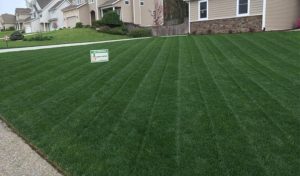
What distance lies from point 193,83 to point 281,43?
26.3ft

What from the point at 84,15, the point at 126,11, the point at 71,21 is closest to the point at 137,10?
the point at 126,11

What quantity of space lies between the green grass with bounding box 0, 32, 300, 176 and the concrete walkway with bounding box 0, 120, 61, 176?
17 cm

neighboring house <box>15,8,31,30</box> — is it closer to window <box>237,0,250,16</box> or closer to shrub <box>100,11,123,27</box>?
shrub <box>100,11,123,27</box>

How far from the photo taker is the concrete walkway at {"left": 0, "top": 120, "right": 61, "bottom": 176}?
4.16 m

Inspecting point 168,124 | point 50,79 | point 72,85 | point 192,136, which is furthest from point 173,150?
point 50,79

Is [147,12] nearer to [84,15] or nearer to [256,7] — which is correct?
[84,15]

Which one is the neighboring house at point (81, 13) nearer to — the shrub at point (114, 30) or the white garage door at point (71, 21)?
the white garage door at point (71, 21)

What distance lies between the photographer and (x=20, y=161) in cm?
450

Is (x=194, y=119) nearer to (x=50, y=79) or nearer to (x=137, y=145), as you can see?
(x=137, y=145)

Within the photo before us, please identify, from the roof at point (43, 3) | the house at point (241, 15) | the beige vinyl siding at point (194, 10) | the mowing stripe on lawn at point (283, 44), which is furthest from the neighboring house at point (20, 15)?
the mowing stripe on lawn at point (283, 44)

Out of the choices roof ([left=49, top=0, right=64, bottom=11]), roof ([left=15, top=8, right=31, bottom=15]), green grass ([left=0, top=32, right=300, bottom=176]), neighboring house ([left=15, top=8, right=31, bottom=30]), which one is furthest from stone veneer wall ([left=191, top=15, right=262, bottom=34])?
roof ([left=15, top=8, right=31, bottom=15])

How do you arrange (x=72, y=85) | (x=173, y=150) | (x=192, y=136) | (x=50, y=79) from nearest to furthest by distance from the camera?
(x=173, y=150)
(x=192, y=136)
(x=72, y=85)
(x=50, y=79)

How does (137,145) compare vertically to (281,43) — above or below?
below

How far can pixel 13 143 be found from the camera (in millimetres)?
5176
